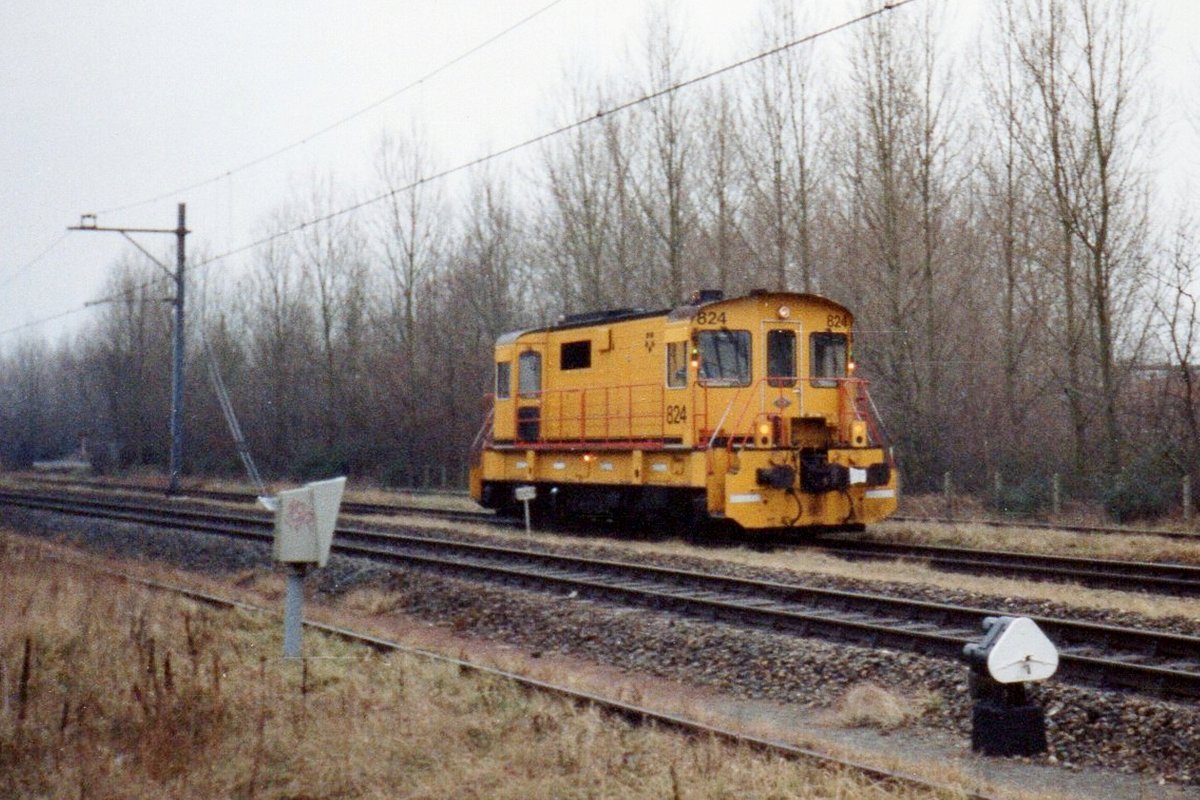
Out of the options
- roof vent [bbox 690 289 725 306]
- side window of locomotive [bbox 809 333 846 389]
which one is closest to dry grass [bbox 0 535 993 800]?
roof vent [bbox 690 289 725 306]

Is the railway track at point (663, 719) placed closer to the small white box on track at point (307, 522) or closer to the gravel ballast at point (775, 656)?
the gravel ballast at point (775, 656)

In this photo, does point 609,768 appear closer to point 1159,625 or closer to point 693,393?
point 1159,625

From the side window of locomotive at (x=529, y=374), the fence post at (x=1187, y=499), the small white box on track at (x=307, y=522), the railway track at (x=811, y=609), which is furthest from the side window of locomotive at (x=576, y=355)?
the small white box on track at (x=307, y=522)

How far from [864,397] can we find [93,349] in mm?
62021

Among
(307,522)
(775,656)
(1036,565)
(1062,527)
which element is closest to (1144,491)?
(1062,527)

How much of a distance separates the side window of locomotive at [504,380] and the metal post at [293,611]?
45.9 feet

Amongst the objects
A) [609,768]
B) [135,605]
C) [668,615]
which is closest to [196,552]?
[135,605]

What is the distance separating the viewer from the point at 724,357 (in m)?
18.1

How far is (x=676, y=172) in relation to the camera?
110 ft

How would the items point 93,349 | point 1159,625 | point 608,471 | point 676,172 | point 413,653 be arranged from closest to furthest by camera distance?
point 413,653, point 1159,625, point 608,471, point 676,172, point 93,349

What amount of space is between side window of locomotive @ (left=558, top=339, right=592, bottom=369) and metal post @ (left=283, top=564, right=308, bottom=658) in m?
12.3

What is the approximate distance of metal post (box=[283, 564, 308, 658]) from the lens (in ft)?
27.2

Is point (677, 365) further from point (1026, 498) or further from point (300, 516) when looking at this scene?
point (300, 516)

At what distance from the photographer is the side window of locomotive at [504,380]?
73.6 feet
